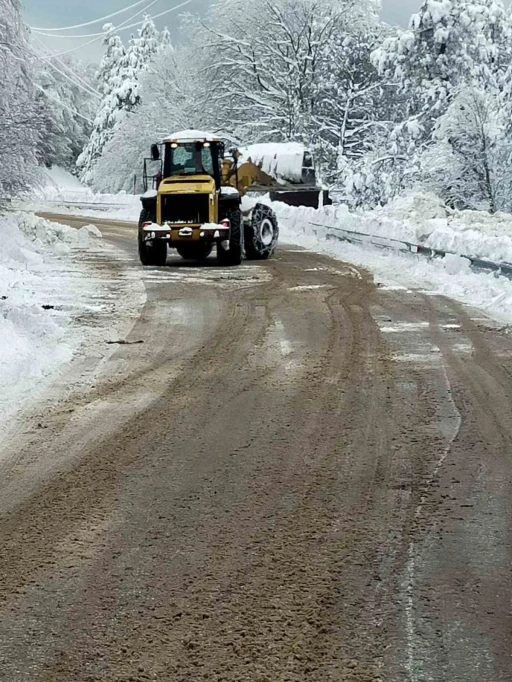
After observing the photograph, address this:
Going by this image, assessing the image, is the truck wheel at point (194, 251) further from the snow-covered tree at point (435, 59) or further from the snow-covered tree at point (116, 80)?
the snow-covered tree at point (116, 80)

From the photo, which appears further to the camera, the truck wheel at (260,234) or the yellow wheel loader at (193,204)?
the truck wheel at (260,234)

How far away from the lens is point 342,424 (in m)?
6.50

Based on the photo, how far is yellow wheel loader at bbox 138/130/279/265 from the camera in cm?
1808

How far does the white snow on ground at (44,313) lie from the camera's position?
8.08 meters

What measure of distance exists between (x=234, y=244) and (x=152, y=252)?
184 centimetres

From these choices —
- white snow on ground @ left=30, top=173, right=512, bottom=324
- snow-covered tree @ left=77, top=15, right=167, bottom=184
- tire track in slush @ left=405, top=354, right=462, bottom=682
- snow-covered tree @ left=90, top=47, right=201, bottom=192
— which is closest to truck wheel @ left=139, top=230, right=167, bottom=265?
white snow on ground @ left=30, top=173, right=512, bottom=324

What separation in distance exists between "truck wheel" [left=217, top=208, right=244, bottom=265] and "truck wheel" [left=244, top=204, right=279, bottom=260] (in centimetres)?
107

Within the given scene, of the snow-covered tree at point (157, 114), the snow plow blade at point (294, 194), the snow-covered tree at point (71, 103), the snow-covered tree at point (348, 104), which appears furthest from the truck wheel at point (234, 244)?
the snow-covered tree at point (71, 103)

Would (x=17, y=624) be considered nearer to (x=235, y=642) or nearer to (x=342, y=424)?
(x=235, y=642)

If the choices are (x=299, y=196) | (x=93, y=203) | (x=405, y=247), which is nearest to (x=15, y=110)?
(x=405, y=247)

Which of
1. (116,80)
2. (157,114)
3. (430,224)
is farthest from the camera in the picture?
(116,80)

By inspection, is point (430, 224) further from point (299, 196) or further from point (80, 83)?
point (80, 83)

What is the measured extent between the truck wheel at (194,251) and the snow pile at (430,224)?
4326mm

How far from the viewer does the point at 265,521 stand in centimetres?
468
